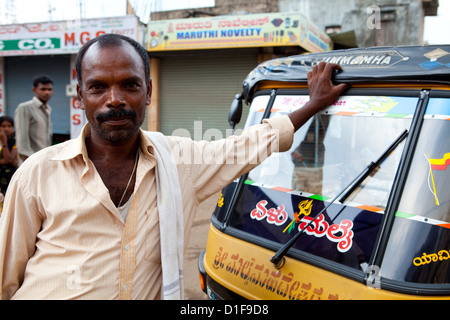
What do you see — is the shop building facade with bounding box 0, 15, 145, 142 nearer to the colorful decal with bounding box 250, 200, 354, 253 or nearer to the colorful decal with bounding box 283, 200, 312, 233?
the colorful decal with bounding box 250, 200, 354, 253

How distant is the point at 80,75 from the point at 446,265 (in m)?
1.71

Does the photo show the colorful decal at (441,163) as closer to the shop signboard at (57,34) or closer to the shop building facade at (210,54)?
the shop building facade at (210,54)

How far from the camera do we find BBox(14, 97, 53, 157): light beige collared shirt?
16.8ft

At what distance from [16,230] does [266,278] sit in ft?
4.03

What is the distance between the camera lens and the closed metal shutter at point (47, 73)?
12.5m

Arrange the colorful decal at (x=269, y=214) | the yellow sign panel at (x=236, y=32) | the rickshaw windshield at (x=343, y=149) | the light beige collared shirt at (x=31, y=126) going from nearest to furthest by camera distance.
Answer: the rickshaw windshield at (x=343, y=149) → the colorful decal at (x=269, y=214) → the light beige collared shirt at (x=31, y=126) → the yellow sign panel at (x=236, y=32)

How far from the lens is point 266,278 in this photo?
206 centimetres

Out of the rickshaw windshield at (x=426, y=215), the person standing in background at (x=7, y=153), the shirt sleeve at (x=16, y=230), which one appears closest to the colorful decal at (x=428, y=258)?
the rickshaw windshield at (x=426, y=215)

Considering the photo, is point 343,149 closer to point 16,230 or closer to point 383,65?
point 383,65

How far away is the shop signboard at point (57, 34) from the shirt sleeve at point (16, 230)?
404 inches

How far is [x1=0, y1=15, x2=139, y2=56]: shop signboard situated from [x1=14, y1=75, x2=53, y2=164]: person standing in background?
605 centimetres

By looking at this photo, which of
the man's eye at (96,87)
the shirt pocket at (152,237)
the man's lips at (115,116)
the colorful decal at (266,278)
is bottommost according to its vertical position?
the colorful decal at (266,278)

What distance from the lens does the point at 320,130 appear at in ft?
8.71
